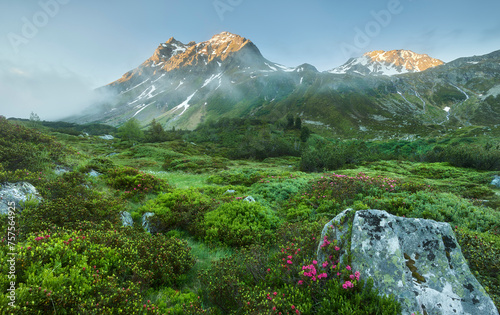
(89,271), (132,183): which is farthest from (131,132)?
(89,271)

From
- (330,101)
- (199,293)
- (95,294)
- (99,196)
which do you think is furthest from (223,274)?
(330,101)

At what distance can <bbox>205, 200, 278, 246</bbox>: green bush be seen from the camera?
7367mm

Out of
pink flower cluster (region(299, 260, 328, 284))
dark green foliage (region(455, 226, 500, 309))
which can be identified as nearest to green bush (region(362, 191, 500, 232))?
dark green foliage (region(455, 226, 500, 309))

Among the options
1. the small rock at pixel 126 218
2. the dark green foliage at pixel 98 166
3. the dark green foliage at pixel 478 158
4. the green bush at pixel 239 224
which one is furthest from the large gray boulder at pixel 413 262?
the dark green foliage at pixel 478 158

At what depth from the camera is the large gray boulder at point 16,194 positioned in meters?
5.93

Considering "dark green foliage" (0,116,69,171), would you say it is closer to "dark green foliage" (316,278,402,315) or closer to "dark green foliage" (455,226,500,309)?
"dark green foliage" (316,278,402,315)

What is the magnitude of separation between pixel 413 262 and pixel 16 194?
439 inches

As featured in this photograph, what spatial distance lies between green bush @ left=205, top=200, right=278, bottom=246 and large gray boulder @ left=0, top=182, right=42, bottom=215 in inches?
226

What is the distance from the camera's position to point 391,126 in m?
128

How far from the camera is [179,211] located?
9.01 metres

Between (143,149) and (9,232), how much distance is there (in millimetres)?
37765

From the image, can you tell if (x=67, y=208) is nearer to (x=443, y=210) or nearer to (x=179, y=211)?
(x=179, y=211)

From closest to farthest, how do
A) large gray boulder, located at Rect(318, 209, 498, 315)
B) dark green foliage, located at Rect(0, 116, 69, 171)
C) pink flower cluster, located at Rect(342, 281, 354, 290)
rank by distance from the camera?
large gray boulder, located at Rect(318, 209, 498, 315), pink flower cluster, located at Rect(342, 281, 354, 290), dark green foliage, located at Rect(0, 116, 69, 171)

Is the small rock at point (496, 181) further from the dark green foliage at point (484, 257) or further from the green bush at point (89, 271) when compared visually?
the green bush at point (89, 271)
